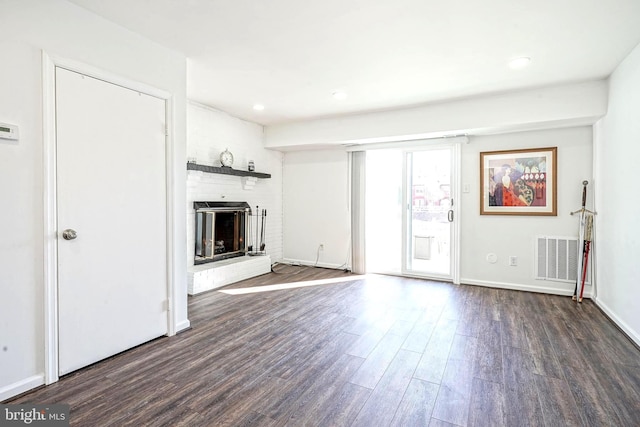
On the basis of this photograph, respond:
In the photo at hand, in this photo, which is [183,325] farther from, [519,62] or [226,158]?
[519,62]

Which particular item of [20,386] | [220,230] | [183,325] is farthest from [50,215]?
[220,230]

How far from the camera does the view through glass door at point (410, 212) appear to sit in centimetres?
480

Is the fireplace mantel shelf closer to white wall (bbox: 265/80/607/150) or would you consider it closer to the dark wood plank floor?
white wall (bbox: 265/80/607/150)

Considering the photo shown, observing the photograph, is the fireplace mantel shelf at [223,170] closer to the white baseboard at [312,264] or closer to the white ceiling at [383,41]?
the white ceiling at [383,41]

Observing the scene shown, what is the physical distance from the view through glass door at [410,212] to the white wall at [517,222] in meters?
0.24

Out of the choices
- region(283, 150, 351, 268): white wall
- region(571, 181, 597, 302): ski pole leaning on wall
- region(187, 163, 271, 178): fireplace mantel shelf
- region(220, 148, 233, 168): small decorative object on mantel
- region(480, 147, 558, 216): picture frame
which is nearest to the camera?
region(571, 181, 597, 302): ski pole leaning on wall

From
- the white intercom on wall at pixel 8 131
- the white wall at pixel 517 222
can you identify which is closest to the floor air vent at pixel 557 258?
the white wall at pixel 517 222

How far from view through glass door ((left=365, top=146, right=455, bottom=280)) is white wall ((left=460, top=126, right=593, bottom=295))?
9.4 inches

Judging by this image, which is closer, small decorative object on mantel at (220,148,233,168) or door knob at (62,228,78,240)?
door knob at (62,228,78,240)

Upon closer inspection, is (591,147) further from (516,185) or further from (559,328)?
(559,328)

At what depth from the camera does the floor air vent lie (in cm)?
402

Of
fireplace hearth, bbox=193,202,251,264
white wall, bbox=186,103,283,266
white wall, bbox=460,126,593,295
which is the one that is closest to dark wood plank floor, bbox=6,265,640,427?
white wall, bbox=460,126,593,295

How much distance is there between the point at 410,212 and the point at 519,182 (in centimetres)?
150

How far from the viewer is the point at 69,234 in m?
2.17
